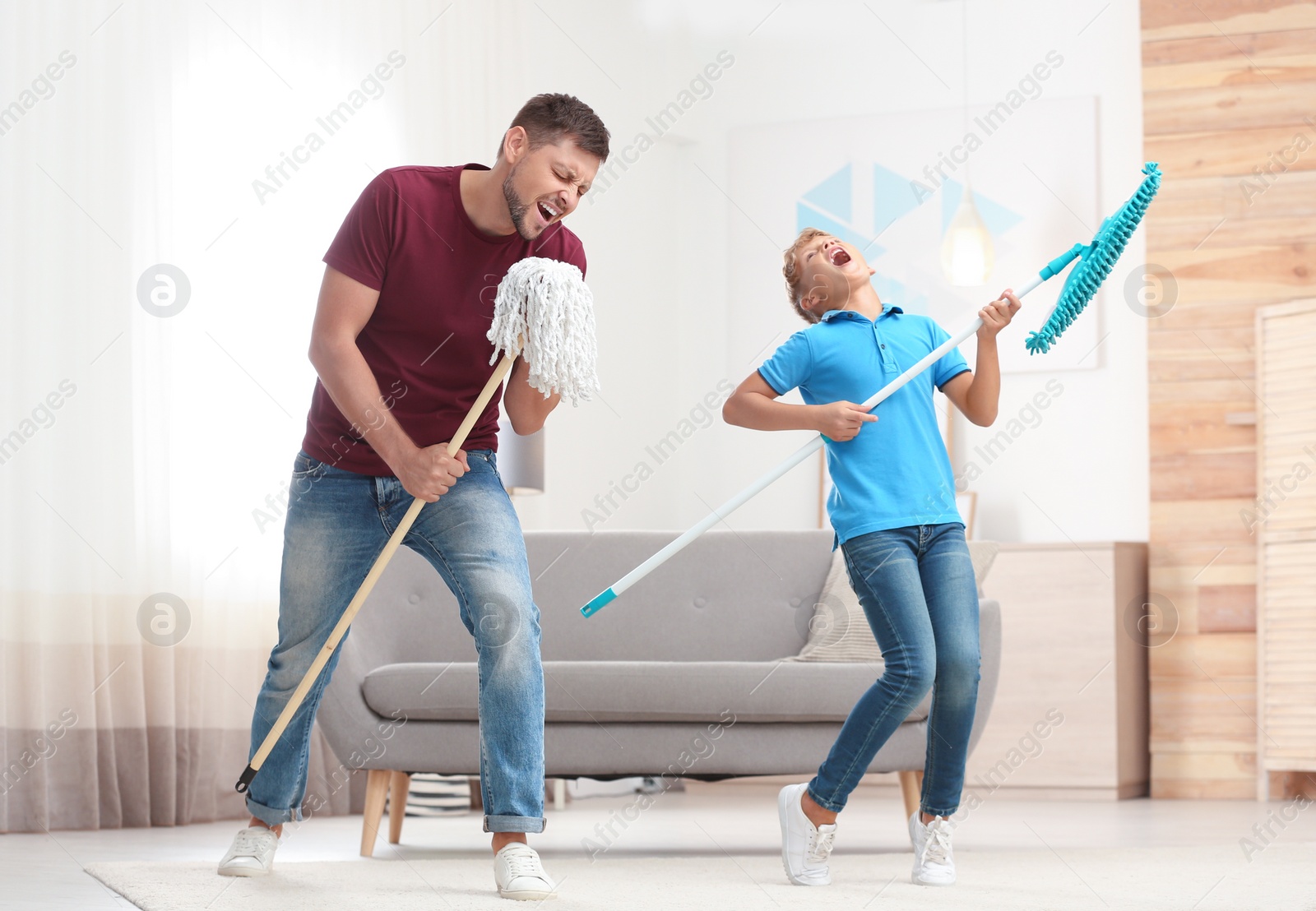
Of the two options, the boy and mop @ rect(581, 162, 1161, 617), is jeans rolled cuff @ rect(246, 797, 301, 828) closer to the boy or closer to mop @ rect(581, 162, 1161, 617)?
mop @ rect(581, 162, 1161, 617)

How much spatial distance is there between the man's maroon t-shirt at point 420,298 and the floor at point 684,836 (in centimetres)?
84

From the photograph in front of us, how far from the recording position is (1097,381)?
16.8ft

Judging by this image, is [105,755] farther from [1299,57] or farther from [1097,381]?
[1299,57]

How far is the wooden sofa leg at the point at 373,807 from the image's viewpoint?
293 centimetres

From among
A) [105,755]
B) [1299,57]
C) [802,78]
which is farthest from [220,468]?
[1299,57]

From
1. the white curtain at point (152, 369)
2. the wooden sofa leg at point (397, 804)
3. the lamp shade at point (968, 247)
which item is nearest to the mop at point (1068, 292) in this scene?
the wooden sofa leg at point (397, 804)

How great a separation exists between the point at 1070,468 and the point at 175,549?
10.1ft

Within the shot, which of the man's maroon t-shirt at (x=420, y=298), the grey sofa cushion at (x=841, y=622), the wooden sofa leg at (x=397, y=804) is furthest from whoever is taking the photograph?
the grey sofa cushion at (x=841, y=622)

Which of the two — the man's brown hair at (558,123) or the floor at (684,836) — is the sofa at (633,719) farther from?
the man's brown hair at (558,123)

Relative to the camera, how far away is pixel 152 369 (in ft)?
12.3

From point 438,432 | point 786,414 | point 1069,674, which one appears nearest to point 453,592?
point 438,432

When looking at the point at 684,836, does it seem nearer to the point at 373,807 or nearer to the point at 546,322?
the point at 373,807

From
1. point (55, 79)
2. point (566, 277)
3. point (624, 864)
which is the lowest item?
point (624, 864)

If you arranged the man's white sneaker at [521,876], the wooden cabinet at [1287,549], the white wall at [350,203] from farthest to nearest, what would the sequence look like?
the wooden cabinet at [1287,549] < the white wall at [350,203] < the man's white sneaker at [521,876]
